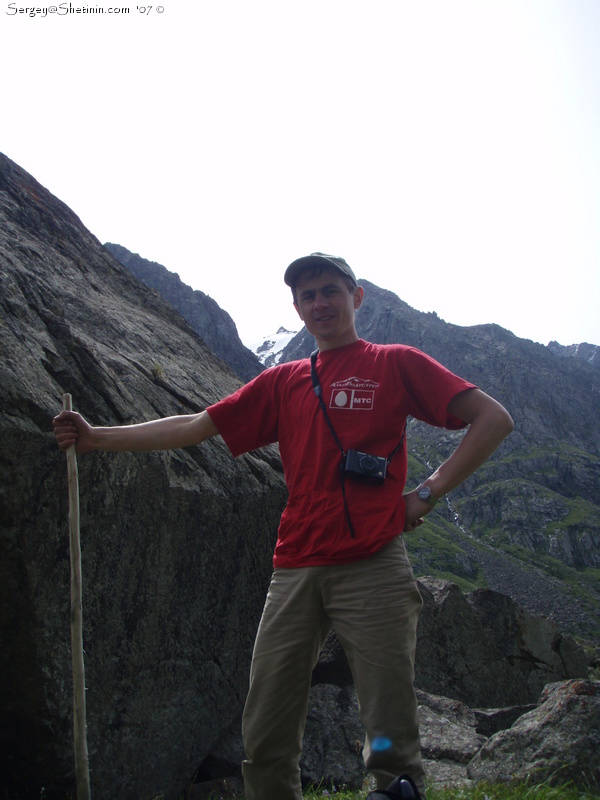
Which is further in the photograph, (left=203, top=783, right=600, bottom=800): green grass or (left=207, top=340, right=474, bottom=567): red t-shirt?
(left=203, top=783, right=600, bottom=800): green grass

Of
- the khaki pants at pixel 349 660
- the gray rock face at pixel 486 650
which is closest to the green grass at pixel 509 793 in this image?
the khaki pants at pixel 349 660

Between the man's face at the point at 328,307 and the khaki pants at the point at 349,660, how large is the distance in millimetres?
1998

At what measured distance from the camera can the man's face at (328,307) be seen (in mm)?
5629

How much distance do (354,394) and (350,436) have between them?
1.30ft

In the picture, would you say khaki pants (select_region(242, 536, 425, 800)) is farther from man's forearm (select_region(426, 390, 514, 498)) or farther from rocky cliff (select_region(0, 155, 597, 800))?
rocky cliff (select_region(0, 155, 597, 800))

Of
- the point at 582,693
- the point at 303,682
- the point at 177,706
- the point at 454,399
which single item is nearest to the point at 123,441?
the point at 303,682

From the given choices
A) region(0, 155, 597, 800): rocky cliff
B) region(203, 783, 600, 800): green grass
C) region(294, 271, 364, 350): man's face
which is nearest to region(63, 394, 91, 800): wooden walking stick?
region(0, 155, 597, 800): rocky cliff

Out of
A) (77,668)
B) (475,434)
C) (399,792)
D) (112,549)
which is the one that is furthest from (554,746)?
(112,549)

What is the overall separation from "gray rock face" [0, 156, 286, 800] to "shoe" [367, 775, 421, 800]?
4.18 meters

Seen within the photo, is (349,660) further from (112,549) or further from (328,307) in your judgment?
(112,549)

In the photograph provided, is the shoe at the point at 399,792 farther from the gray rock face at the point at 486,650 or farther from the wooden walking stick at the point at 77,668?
the gray rock face at the point at 486,650

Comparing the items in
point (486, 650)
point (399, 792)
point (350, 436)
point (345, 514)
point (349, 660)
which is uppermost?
point (350, 436)

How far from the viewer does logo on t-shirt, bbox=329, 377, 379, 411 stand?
516 cm

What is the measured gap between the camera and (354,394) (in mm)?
5199
